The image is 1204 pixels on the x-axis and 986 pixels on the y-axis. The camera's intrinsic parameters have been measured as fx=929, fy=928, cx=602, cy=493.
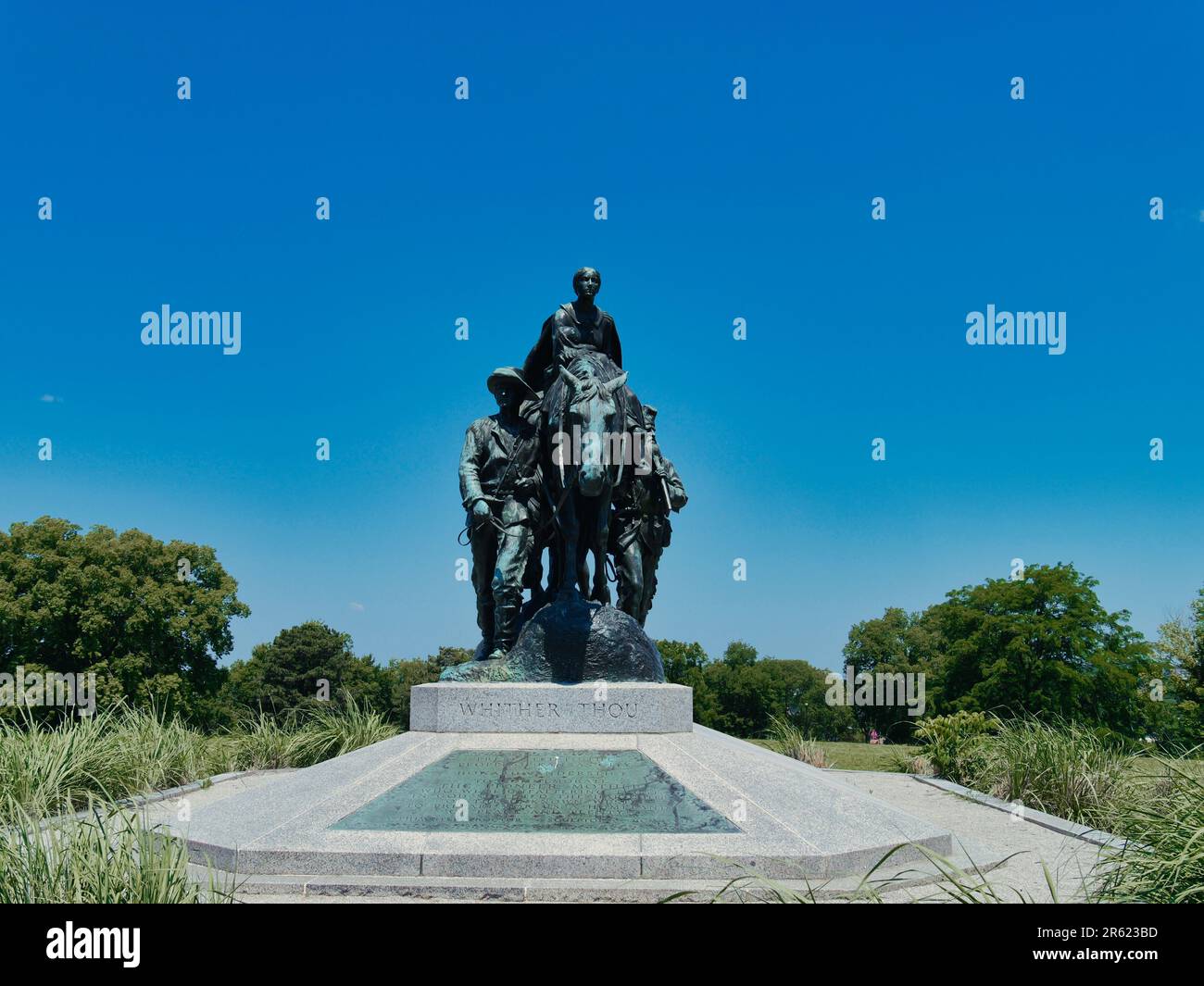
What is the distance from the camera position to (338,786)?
7.29 meters

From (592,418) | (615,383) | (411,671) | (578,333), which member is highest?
(578,333)

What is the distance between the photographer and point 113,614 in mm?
33375

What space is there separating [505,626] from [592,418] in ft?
8.22

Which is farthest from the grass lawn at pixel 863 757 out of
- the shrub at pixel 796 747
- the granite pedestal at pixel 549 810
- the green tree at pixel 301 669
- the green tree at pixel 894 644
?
the green tree at pixel 894 644

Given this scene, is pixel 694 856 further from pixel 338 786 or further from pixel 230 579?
pixel 230 579

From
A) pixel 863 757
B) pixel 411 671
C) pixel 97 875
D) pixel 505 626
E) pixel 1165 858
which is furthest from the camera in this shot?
pixel 411 671

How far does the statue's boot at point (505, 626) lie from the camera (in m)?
9.75

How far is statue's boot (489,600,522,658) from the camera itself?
975 centimetres

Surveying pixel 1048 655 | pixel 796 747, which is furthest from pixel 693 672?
pixel 796 747

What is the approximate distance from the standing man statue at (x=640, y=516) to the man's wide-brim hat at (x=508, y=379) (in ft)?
4.69

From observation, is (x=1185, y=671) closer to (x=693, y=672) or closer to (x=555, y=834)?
(x=693, y=672)

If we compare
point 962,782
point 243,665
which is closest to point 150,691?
point 243,665
